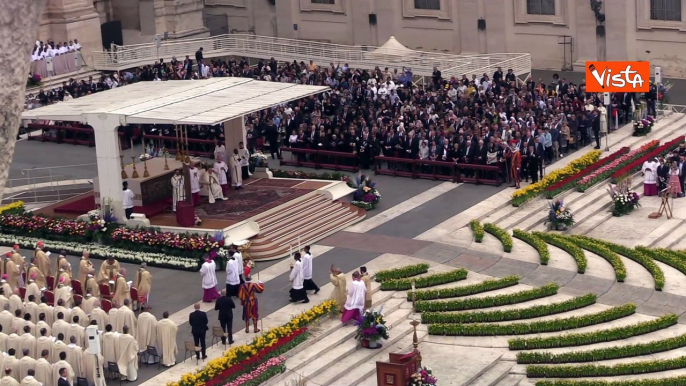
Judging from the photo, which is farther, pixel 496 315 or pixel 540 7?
pixel 540 7

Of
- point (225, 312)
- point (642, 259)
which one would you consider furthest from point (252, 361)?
point (642, 259)

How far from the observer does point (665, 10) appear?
48.3m

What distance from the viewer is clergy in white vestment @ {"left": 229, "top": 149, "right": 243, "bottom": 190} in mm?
33406

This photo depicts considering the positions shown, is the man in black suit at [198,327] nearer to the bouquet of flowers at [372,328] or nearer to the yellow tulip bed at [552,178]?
the bouquet of flowers at [372,328]

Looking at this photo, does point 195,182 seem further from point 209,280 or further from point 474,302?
point 474,302

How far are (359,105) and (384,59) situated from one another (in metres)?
6.67

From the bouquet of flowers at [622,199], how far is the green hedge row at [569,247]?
3621 mm

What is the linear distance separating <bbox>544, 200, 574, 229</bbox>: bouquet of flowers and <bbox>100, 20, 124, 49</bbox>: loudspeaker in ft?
98.4

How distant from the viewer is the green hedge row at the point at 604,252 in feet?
89.9

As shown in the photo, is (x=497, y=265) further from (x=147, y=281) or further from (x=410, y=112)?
(x=410, y=112)

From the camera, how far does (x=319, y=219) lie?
3161cm

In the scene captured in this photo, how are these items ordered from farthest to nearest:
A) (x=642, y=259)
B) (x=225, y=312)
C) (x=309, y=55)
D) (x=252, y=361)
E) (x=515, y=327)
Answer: (x=309, y=55)
(x=642, y=259)
(x=515, y=327)
(x=225, y=312)
(x=252, y=361)

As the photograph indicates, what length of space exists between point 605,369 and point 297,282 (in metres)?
6.94

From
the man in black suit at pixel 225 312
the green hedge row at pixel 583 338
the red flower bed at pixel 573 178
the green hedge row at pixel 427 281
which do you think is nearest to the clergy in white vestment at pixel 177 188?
the green hedge row at pixel 427 281
